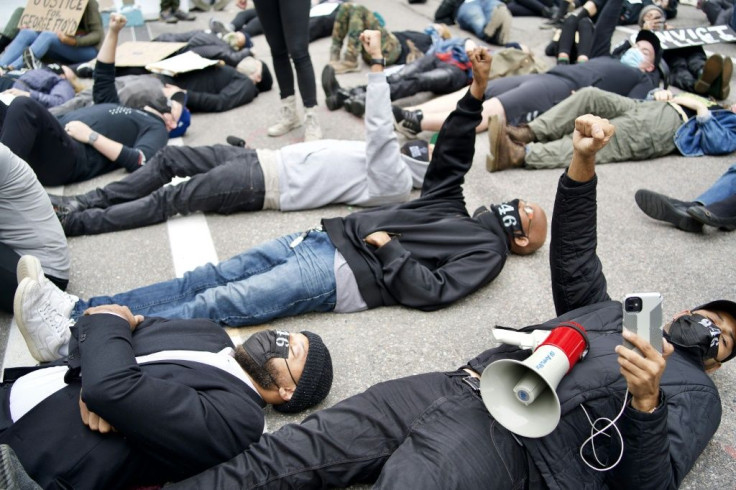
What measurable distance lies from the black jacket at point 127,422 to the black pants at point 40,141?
6.22 ft

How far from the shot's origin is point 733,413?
226cm

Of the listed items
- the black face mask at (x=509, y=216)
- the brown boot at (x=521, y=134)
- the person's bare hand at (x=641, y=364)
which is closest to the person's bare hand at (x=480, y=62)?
the black face mask at (x=509, y=216)

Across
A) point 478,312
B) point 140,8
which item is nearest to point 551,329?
point 478,312

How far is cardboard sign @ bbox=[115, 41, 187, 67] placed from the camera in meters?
5.36

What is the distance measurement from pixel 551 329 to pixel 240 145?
2.79 m

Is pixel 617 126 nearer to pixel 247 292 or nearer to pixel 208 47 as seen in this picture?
pixel 247 292

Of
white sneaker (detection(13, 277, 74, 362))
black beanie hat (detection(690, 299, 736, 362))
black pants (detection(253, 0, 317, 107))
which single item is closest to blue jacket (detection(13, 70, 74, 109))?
black pants (detection(253, 0, 317, 107))

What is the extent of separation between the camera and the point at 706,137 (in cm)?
435

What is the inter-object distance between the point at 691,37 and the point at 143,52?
5.37 meters

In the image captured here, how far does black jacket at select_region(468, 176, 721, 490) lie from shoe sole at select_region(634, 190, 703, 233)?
1520 mm

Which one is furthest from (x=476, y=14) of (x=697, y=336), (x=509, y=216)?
(x=697, y=336)

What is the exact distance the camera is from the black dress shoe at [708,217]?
3.34 metres

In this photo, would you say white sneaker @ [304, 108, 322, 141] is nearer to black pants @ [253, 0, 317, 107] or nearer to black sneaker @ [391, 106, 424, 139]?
black pants @ [253, 0, 317, 107]

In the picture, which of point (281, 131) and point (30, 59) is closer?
point (281, 131)
